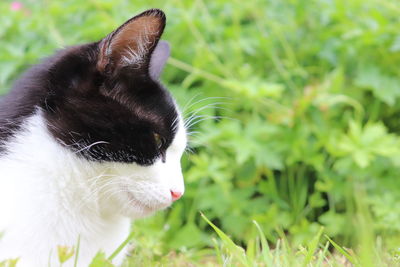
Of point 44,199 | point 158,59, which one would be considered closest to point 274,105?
point 158,59

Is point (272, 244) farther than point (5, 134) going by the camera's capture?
Yes

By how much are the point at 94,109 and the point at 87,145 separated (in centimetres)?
9

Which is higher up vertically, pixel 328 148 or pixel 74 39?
pixel 74 39

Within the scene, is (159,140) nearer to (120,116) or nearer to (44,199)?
(120,116)

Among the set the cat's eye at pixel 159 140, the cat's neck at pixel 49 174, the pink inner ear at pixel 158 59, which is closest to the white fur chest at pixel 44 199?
the cat's neck at pixel 49 174

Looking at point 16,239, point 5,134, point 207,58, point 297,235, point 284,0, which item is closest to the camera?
point 16,239

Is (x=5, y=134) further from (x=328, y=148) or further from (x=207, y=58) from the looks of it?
(x=328, y=148)

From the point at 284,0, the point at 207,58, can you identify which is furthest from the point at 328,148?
the point at 284,0

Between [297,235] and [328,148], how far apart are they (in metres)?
0.39

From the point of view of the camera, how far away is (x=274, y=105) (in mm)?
2484

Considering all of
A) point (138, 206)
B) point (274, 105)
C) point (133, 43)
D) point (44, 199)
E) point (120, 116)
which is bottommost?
point (274, 105)

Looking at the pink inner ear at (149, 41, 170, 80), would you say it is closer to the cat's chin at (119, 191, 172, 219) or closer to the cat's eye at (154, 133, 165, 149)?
the cat's eye at (154, 133, 165, 149)

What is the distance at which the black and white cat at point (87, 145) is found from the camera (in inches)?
53.1

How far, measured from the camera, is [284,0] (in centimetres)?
283
